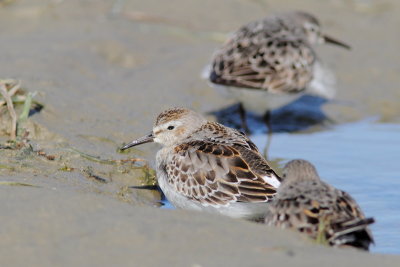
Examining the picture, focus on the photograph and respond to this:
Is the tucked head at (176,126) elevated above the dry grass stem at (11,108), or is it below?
above

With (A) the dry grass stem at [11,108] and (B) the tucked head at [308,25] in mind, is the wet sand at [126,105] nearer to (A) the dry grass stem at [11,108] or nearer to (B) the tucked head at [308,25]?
(A) the dry grass stem at [11,108]

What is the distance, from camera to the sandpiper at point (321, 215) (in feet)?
17.4

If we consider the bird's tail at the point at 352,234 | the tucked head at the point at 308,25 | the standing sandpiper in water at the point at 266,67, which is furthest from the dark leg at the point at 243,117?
the bird's tail at the point at 352,234

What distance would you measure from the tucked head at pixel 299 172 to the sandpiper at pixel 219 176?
38 cm

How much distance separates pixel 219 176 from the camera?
22.2 feet

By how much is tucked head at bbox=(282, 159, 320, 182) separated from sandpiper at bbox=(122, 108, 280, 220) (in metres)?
0.38

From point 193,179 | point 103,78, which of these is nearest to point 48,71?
point 103,78

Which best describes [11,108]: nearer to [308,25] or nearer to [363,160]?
[363,160]

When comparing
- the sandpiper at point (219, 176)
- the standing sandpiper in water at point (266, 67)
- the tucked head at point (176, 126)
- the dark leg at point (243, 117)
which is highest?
the standing sandpiper in water at point (266, 67)

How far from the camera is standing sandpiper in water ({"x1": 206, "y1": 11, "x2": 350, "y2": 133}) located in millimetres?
9922

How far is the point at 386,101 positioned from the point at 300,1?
121 inches

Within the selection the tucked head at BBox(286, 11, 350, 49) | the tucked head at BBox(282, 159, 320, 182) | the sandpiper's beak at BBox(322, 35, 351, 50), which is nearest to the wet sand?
the sandpiper's beak at BBox(322, 35, 351, 50)

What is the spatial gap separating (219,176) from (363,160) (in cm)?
296

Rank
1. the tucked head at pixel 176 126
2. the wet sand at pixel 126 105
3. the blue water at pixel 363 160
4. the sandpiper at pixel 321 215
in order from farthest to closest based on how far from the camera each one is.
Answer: the tucked head at pixel 176 126 → the blue water at pixel 363 160 → the sandpiper at pixel 321 215 → the wet sand at pixel 126 105
